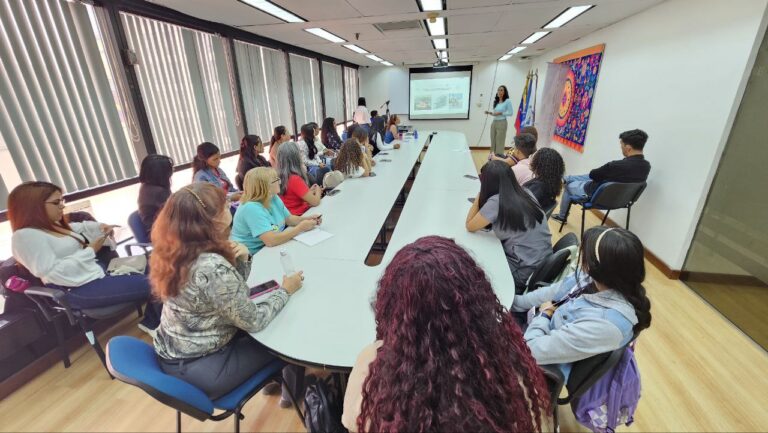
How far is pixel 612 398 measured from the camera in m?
1.19

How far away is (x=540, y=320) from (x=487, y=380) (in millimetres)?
821

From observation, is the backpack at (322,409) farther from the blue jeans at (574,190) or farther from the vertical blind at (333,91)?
the vertical blind at (333,91)

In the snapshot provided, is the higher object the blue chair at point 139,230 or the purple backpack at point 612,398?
the blue chair at point 139,230

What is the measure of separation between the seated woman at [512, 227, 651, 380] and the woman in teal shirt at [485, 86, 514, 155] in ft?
21.9

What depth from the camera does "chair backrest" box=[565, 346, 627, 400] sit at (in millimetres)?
1051

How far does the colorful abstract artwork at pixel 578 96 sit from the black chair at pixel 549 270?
4.17 m

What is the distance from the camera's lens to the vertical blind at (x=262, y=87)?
4410 mm

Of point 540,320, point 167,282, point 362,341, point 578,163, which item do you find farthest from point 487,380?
point 578,163

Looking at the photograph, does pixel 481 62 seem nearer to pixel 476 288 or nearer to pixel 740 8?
pixel 740 8

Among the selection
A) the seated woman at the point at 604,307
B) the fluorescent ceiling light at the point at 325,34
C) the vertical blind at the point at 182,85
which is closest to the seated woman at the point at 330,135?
the fluorescent ceiling light at the point at 325,34

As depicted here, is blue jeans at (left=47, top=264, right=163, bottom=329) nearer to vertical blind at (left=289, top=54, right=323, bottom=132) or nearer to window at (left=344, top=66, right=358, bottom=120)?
vertical blind at (left=289, top=54, right=323, bottom=132)

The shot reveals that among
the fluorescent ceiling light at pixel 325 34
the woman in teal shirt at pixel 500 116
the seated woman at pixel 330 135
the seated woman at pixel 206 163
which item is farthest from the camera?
the woman in teal shirt at pixel 500 116

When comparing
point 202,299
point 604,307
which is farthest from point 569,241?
point 202,299

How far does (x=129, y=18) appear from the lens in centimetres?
277
